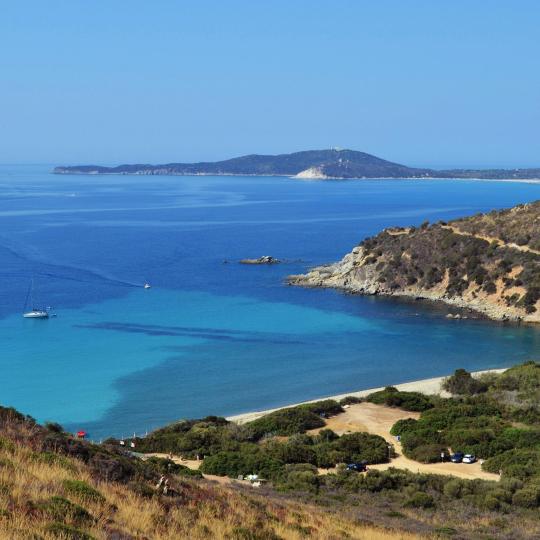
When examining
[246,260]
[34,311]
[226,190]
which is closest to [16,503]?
[34,311]

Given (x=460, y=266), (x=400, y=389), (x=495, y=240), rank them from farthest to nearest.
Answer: (x=495, y=240)
(x=460, y=266)
(x=400, y=389)

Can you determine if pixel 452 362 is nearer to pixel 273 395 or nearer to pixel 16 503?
pixel 273 395

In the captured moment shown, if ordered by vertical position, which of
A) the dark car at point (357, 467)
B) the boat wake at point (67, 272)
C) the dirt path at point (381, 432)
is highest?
the boat wake at point (67, 272)

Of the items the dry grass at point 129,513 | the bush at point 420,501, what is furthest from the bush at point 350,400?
the dry grass at point 129,513

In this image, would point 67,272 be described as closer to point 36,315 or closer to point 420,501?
point 36,315

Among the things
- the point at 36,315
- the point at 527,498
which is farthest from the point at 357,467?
the point at 36,315

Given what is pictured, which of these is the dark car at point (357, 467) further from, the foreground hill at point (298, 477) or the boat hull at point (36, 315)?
the boat hull at point (36, 315)
